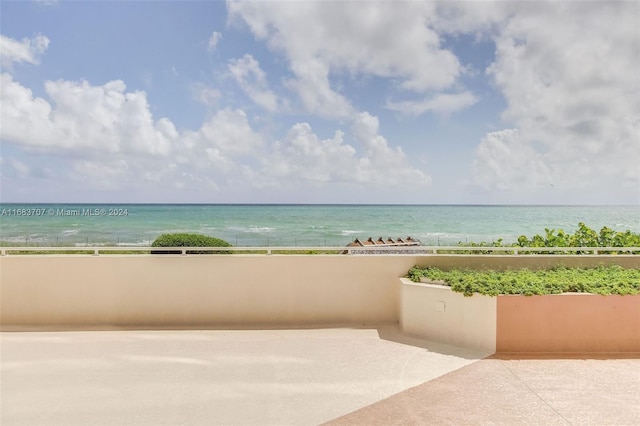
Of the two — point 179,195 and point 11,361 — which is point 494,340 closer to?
point 11,361

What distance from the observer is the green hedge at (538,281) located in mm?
5094

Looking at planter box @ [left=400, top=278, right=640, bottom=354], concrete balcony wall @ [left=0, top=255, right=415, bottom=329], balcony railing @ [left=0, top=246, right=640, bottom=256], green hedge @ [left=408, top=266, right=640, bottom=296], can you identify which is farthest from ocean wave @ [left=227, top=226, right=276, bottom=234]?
planter box @ [left=400, top=278, right=640, bottom=354]

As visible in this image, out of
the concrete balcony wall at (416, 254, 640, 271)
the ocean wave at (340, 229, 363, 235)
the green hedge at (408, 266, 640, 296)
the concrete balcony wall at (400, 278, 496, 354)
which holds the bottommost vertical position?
the concrete balcony wall at (400, 278, 496, 354)

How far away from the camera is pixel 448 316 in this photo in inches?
211

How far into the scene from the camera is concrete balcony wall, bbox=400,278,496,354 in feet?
16.7

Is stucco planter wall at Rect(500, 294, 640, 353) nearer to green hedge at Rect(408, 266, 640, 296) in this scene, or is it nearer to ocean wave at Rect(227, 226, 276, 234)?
green hedge at Rect(408, 266, 640, 296)

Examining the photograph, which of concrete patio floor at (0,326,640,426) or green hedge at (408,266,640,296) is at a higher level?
green hedge at (408,266,640,296)

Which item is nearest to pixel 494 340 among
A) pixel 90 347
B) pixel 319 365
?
pixel 319 365

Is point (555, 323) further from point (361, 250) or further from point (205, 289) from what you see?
point (205, 289)

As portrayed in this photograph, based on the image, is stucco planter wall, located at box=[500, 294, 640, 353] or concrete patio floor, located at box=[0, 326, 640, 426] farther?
stucco planter wall, located at box=[500, 294, 640, 353]

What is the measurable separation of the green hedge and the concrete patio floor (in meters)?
0.78

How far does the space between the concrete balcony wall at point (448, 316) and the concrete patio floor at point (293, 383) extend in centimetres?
16

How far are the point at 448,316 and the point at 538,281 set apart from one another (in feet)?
3.92

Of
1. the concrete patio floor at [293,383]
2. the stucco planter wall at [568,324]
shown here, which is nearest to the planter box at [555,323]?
the stucco planter wall at [568,324]
